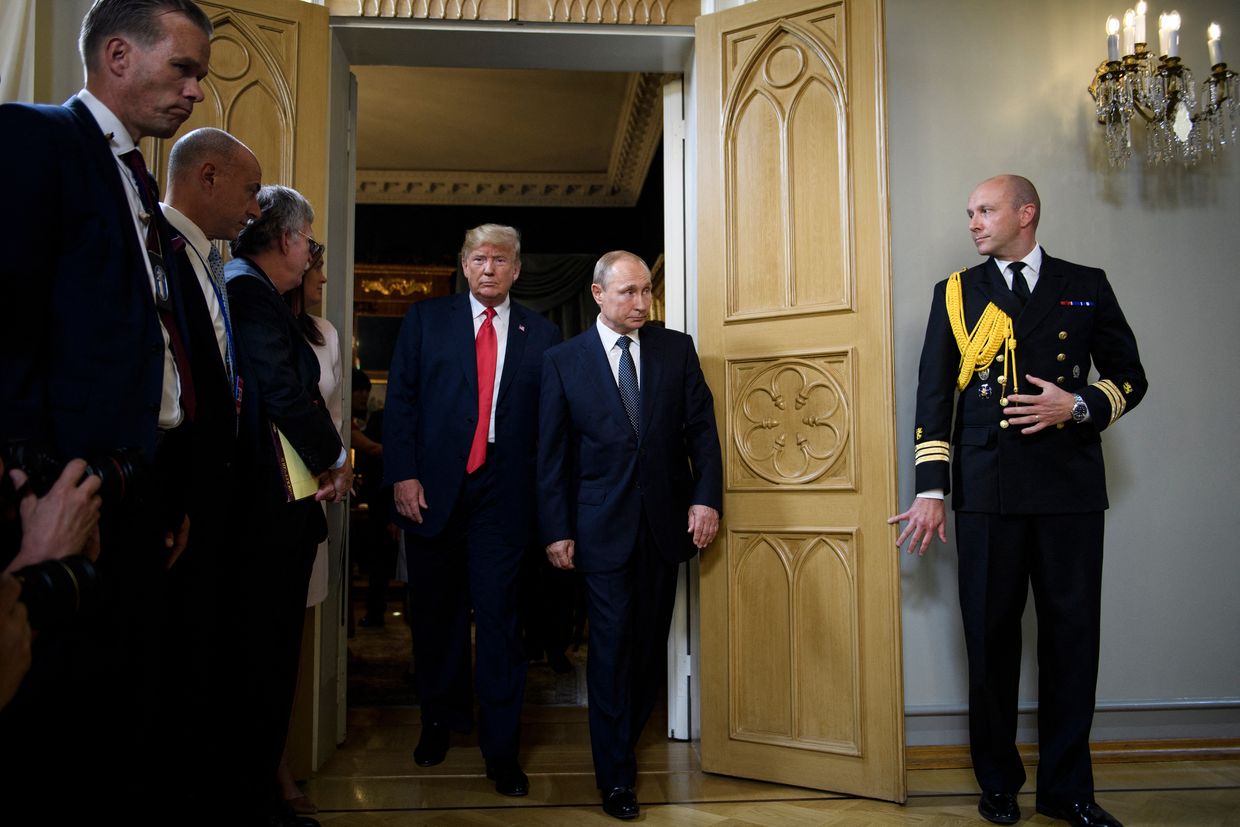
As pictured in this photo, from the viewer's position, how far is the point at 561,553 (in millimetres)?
2689

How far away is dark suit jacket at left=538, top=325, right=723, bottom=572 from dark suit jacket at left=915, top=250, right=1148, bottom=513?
646 mm

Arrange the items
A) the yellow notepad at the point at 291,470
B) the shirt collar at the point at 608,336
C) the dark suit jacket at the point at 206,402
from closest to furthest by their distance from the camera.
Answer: the dark suit jacket at the point at 206,402 → the yellow notepad at the point at 291,470 → the shirt collar at the point at 608,336

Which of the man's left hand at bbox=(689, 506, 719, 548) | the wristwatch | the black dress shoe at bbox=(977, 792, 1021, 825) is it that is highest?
the wristwatch

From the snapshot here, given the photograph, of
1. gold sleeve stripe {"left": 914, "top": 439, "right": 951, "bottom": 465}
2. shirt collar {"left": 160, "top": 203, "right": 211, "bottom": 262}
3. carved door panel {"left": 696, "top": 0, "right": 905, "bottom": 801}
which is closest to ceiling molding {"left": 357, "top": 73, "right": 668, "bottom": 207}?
carved door panel {"left": 696, "top": 0, "right": 905, "bottom": 801}

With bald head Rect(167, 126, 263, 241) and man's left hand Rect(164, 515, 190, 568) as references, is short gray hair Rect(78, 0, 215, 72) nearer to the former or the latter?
bald head Rect(167, 126, 263, 241)

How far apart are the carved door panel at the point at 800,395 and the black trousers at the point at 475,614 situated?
614 millimetres

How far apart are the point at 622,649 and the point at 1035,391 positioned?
132cm

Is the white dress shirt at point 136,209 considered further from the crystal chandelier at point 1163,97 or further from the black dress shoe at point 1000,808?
the crystal chandelier at point 1163,97

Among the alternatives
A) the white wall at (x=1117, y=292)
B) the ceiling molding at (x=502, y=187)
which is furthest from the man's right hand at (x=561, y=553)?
the ceiling molding at (x=502, y=187)

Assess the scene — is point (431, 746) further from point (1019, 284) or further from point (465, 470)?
point (1019, 284)

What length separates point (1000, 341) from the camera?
2.57m

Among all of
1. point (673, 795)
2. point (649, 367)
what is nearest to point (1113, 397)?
point (649, 367)

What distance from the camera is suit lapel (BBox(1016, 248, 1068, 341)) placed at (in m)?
2.56

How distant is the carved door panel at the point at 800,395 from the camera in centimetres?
272
